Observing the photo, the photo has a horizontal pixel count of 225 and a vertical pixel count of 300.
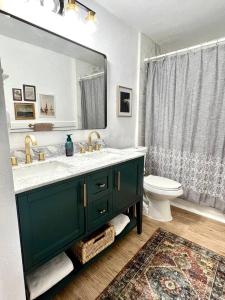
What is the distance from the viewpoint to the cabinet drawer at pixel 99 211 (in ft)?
4.12

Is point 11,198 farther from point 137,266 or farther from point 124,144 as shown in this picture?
point 124,144

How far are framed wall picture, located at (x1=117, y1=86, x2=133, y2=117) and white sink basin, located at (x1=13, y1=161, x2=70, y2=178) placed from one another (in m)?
1.04

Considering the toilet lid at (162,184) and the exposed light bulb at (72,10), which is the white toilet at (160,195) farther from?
the exposed light bulb at (72,10)

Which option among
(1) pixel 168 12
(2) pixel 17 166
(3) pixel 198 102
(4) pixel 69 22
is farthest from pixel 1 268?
(1) pixel 168 12

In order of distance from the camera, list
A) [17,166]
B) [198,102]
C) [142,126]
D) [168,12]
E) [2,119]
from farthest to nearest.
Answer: [142,126] < [198,102] < [168,12] < [17,166] < [2,119]

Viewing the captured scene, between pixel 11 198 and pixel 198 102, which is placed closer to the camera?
pixel 11 198

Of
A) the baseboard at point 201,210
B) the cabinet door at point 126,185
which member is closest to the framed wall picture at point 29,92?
the cabinet door at point 126,185

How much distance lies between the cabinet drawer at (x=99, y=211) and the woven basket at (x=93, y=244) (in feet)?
0.40

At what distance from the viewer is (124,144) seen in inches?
91.0

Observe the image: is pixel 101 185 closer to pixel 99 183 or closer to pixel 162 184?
pixel 99 183

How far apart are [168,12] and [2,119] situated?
2062mm

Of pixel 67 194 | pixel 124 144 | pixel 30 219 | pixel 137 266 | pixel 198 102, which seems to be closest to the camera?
pixel 30 219

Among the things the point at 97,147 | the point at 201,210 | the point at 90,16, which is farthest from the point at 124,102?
the point at 201,210

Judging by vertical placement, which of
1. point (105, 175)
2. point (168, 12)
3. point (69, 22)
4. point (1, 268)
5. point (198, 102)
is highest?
point (168, 12)
